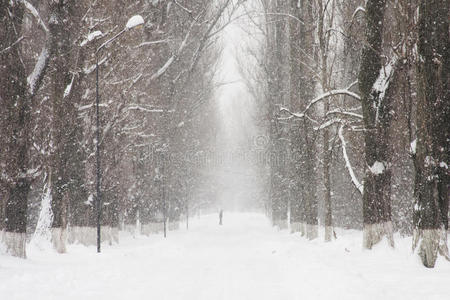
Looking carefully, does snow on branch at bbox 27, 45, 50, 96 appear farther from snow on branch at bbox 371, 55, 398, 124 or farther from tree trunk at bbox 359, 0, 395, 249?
snow on branch at bbox 371, 55, 398, 124

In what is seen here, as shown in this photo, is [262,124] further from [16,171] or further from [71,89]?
[16,171]

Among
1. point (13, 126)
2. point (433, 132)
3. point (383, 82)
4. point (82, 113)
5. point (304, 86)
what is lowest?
point (433, 132)

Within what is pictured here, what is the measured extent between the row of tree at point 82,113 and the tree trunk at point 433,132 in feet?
31.3

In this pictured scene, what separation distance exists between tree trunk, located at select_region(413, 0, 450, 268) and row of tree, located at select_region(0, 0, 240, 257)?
955 cm

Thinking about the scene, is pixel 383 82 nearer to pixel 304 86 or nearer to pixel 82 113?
pixel 304 86

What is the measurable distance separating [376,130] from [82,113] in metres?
12.0

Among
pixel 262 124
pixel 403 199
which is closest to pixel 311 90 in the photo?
pixel 403 199

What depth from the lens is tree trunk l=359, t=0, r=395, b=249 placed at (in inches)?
449

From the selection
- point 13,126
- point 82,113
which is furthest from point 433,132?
point 82,113

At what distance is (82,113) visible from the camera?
60.5 ft

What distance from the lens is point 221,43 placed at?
39.8 m

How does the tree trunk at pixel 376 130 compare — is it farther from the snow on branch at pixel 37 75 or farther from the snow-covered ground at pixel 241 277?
the snow on branch at pixel 37 75

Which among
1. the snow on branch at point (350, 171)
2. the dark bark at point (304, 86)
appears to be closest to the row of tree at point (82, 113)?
the dark bark at point (304, 86)

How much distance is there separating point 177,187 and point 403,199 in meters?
20.7
